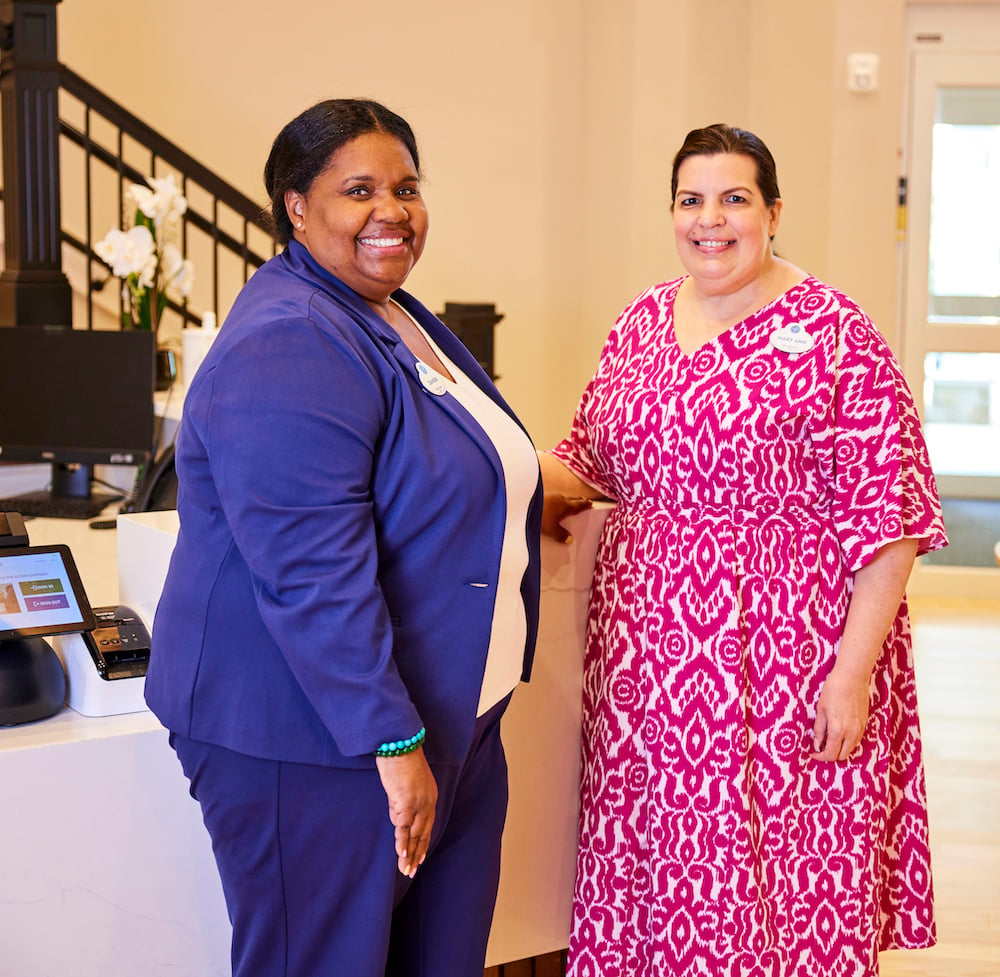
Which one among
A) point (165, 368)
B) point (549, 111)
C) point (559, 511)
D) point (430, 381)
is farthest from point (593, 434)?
point (549, 111)

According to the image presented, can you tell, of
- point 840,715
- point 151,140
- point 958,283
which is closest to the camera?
point 840,715

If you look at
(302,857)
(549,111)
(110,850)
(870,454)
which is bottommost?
(110,850)

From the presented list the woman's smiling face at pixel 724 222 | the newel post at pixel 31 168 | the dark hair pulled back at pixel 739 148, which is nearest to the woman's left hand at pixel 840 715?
the woman's smiling face at pixel 724 222

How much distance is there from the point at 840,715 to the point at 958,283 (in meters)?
4.14

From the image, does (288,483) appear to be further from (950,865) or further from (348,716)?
(950,865)

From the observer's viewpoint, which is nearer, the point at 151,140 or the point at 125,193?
the point at 151,140

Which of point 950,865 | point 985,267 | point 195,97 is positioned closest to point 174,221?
point 195,97

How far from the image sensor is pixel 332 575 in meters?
1.25

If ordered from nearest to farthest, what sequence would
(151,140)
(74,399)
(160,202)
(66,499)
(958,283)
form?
(74,399) → (66,499) → (160,202) → (151,140) → (958,283)

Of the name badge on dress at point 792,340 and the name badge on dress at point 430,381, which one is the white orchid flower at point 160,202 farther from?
the name badge on dress at point 430,381

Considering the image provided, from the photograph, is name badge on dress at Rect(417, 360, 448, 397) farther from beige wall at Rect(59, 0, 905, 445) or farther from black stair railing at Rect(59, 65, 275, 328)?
beige wall at Rect(59, 0, 905, 445)

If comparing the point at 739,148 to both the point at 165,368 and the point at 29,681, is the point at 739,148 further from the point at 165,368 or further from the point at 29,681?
the point at 165,368

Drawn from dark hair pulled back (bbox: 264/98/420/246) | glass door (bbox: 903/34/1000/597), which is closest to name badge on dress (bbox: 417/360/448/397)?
dark hair pulled back (bbox: 264/98/420/246)

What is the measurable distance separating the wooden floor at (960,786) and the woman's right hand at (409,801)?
95cm
